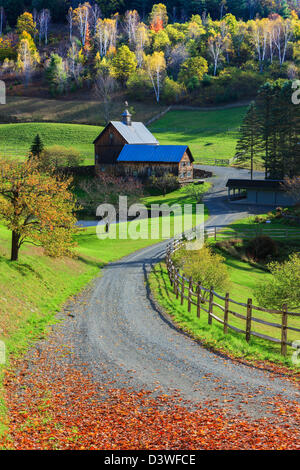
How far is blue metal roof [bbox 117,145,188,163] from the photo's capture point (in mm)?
79625

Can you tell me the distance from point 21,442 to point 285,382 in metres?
7.93

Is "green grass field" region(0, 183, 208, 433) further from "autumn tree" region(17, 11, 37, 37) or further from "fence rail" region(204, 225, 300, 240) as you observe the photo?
"autumn tree" region(17, 11, 37, 37)

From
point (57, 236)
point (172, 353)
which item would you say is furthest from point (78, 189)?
point (172, 353)

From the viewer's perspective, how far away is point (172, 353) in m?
17.6

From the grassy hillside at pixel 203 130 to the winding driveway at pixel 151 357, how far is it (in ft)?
241

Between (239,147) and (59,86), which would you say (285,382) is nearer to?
(239,147)

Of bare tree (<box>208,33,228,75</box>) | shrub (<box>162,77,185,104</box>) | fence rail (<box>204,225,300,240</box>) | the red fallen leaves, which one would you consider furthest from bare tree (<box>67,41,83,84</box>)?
the red fallen leaves

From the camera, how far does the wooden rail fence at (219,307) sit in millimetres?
17453

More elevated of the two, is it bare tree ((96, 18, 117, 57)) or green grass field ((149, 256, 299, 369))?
A: bare tree ((96, 18, 117, 57))

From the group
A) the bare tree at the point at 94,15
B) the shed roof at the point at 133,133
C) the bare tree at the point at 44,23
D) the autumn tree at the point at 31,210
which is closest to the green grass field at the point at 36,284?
the autumn tree at the point at 31,210

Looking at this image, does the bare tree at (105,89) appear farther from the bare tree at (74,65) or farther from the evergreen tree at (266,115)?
the evergreen tree at (266,115)

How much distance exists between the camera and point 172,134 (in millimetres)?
112938

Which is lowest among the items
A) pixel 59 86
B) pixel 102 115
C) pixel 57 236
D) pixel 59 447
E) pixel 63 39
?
pixel 59 447
